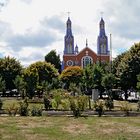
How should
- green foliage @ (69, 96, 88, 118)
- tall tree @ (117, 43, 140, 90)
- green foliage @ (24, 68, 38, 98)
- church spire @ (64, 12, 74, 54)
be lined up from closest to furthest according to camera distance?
green foliage @ (69, 96, 88, 118) < green foliage @ (24, 68, 38, 98) < tall tree @ (117, 43, 140, 90) < church spire @ (64, 12, 74, 54)

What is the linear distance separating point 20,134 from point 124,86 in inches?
1618

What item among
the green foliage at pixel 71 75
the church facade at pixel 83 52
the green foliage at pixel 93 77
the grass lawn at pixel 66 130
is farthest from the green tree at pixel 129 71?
the church facade at pixel 83 52

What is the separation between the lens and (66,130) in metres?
18.0

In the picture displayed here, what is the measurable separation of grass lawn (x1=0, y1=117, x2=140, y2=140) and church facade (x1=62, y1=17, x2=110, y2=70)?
3690 inches

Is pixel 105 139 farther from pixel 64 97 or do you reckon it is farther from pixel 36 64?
pixel 36 64

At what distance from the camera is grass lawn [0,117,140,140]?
1602 centimetres

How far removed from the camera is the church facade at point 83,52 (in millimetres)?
120062

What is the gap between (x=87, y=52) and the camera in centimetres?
12025

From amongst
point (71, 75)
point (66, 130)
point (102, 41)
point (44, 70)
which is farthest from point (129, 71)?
point (102, 41)

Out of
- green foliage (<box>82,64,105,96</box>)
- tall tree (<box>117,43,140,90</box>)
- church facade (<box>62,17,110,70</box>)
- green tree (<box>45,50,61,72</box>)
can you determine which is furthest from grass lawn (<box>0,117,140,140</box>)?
green tree (<box>45,50,61,72</box>)

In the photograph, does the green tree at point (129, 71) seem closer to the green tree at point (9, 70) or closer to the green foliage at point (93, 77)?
the green foliage at point (93, 77)

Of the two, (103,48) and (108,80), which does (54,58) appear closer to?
(103,48)

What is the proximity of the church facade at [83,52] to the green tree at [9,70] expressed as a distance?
42.9 m

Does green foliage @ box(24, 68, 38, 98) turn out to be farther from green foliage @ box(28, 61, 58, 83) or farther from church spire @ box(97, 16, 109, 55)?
church spire @ box(97, 16, 109, 55)
